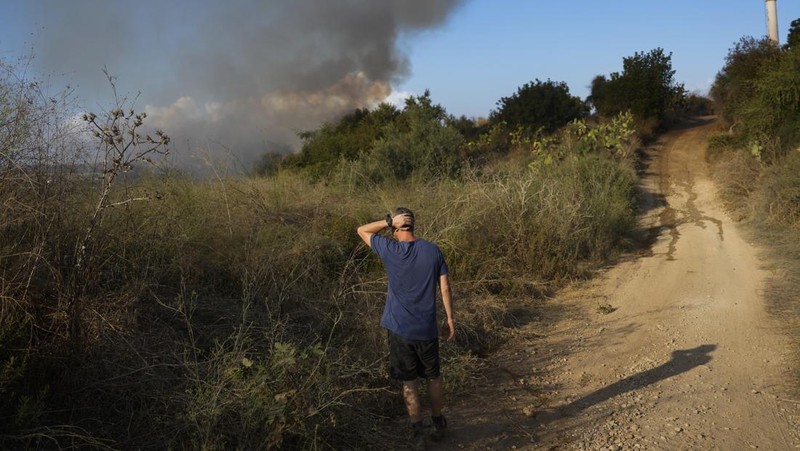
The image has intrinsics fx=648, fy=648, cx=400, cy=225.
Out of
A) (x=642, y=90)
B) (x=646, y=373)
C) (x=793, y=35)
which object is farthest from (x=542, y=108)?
(x=646, y=373)

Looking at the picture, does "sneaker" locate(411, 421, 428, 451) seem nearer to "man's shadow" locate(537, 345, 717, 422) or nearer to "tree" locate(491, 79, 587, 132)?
"man's shadow" locate(537, 345, 717, 422)

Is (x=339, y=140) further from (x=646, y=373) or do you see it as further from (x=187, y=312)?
(x=646, y=373)

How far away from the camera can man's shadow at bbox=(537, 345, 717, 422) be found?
5.50 metres

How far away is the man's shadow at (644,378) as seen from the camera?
5.50 m

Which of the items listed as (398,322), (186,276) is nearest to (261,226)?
(186,276)

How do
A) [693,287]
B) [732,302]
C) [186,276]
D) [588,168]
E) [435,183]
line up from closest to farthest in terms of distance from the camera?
1. [186,276]
2. [732,302]
3. [693,287]
4. [435,183]
5. [588,168]

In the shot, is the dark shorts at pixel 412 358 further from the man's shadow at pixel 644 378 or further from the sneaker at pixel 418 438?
the man's shadow at pixel 644 378

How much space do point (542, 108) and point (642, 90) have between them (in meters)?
5.21

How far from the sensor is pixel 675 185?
808 inches

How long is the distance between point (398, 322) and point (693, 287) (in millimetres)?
6716

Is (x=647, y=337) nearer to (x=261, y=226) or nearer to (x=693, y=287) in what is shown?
(x=693, y=287)

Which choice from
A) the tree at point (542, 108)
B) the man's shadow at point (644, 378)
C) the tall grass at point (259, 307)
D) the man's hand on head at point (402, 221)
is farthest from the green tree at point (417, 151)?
the tree at point (542, 108)

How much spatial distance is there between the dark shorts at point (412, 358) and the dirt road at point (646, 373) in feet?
1.85

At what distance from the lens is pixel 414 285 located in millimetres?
4906
